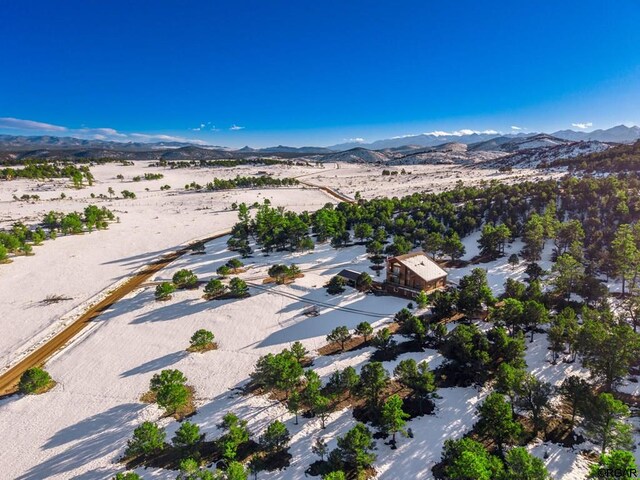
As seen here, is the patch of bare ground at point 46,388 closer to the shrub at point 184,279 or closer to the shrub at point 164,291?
the shrub at point 164,291

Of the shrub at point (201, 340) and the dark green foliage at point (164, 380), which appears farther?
the shrub at point (201, 340)

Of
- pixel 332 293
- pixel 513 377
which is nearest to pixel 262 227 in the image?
pixel 332 293

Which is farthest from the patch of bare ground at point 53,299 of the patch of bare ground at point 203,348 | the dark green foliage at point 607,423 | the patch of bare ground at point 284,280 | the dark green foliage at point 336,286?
the dark green foliage at point 607,423

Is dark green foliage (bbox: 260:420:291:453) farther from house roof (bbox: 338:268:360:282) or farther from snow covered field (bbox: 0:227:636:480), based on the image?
house roof (bbox: 338:268:360:282)

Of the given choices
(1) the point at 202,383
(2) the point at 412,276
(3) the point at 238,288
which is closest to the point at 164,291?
(3) the point at 238,288

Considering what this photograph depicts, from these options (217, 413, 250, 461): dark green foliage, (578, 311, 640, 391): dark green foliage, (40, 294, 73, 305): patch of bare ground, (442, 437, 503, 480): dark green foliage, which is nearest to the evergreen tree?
(442, 437, 503, 480): dark green foliage

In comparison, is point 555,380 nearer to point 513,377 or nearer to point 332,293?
point 513,377

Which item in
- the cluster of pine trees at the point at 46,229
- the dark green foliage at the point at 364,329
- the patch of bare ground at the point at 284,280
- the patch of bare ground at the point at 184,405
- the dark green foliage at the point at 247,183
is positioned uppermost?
the dark green foliage at the point at 247,183

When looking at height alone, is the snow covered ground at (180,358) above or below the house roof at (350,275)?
below
